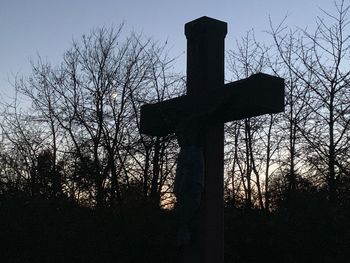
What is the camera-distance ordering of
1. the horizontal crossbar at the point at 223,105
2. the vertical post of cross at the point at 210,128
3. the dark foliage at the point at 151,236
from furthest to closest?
the dark foliage at the point at 151,236 < the vertical post of cross at the point at 210,128 < the horizontal crossbar at the point at 223,105

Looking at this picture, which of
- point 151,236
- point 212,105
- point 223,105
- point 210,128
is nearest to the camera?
point 223,105

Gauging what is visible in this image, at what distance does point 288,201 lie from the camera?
956 cm

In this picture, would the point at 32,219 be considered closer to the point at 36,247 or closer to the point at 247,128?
the point at 36,247

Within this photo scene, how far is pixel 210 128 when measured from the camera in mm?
5137

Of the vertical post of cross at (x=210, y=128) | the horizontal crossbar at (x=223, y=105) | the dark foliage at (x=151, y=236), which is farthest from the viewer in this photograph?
the dark foliage at (x=151, y=236)

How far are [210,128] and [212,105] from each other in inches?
8.8

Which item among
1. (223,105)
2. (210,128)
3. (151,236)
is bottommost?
(151,236)

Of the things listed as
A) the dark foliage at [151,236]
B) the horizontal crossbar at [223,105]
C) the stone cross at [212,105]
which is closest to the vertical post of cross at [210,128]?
the stone cross at [212,105]

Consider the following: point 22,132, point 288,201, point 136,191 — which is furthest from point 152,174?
point 288,201

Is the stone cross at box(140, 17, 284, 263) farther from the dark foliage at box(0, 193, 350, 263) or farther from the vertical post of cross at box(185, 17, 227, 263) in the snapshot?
the dark foliage at box(0, 193, 350, 263)

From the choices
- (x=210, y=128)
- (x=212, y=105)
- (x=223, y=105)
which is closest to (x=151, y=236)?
(x=210, y=128)

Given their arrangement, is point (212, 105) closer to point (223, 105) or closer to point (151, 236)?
point (223, 105)

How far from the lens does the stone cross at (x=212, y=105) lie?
4695 millimetres

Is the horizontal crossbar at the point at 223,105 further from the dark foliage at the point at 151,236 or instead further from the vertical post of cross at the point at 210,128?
the dark foliage at the point at 151,236
